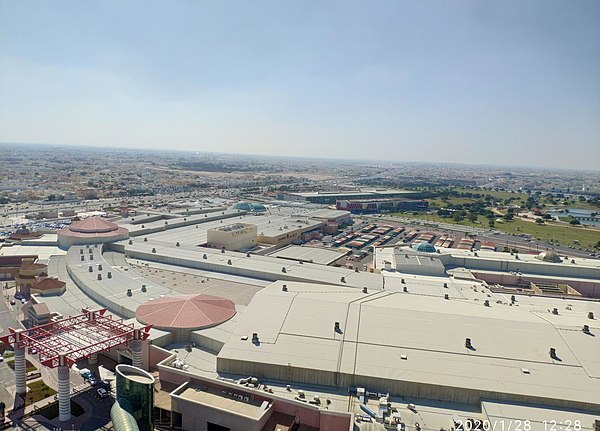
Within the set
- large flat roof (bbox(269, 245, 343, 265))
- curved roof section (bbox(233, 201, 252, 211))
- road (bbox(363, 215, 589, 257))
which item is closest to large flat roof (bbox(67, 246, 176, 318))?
large flat roof (bbox(269, 245, 343, 265))

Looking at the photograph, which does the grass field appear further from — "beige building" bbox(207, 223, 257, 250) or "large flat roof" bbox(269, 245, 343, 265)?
"beige building" bbox(207, 223, 257, 250)

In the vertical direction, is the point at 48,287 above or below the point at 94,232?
below

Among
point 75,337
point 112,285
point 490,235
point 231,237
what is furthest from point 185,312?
point 490,235

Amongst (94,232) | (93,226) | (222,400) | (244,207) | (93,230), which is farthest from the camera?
(244,207)

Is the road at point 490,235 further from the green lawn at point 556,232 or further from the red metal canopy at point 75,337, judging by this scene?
the red metal canopy at point 75,337

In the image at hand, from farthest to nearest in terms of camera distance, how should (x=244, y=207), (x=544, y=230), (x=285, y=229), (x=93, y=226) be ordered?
(x=544, y=230) → (x=244, y=207) → (x=285, y=229) → (x=93, y=226)

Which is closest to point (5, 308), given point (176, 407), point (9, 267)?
point (9, 267)

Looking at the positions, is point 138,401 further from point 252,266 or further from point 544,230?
point 544,230

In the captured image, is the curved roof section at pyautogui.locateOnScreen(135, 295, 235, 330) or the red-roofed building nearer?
the curved roof section at pyautogui.locateOnScreen(135, 295, 235, 330)

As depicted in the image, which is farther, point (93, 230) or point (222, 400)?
point (93, 230)
